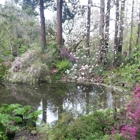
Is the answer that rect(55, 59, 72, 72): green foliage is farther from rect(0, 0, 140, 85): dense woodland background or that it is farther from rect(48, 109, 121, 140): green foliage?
rect(48, 109, 121, 140): green foliage

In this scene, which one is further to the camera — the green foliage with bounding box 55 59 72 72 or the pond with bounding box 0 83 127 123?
the green foliage with bounding box 55 59 72 72

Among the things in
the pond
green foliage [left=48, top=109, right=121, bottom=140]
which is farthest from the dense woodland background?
green foliage [left=48, top=109, right=121, bottom=140]

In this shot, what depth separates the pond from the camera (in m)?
6.56

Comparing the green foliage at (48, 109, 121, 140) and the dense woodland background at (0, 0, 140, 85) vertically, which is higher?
the dense woodland background at (0, 0, 140, 85)

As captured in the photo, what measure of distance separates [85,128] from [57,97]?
4.22 metres

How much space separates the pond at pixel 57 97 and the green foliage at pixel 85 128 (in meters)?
1.34

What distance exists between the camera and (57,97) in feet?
26.6

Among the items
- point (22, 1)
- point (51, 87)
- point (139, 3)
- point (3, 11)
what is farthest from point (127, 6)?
point (3, 11)

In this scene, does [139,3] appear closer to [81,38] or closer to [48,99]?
[81,38]

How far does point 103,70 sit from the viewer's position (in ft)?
35.4

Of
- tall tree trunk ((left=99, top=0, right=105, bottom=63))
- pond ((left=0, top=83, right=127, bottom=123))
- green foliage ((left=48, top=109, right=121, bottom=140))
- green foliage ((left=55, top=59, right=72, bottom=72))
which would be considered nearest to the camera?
green foliage ((left=48, top=109, right=121, bottom=140))

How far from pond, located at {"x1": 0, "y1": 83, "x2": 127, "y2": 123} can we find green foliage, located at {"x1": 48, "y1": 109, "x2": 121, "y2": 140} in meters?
1.34

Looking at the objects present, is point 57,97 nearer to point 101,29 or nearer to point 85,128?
point 85,128

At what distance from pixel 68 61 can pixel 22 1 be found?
22.0 ft
